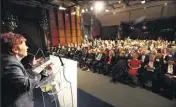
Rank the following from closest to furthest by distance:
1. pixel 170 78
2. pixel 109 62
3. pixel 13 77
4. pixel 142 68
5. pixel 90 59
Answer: pixel 13 77, pixel 170 78, pixel 142 68, pixel 109 62, pixel 90 59

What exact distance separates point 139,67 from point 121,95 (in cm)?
107

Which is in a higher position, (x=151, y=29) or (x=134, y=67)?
(x=151, y=29)

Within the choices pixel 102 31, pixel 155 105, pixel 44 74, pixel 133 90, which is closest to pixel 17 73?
pixel 44 74

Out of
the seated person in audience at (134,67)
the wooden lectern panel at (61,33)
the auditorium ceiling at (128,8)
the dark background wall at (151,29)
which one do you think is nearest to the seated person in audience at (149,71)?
the seated person in audience at (134,67)

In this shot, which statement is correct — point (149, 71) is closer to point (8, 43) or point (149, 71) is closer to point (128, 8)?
point (8, 43)

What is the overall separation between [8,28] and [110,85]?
501cm

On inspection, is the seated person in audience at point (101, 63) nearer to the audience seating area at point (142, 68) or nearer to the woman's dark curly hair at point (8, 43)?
the audience seating area at point (142, 68)

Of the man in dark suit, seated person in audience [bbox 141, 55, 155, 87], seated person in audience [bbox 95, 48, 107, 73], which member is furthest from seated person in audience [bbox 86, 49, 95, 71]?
the man in dark suit

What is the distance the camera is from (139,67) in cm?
357

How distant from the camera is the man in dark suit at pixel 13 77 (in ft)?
3.15

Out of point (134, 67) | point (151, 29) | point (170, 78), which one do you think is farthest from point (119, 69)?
point (151, 29)

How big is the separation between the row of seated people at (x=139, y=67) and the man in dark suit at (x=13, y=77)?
3.05m

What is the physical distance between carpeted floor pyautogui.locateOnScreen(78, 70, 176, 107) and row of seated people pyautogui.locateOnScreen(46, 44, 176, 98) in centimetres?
27

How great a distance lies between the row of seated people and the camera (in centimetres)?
298
